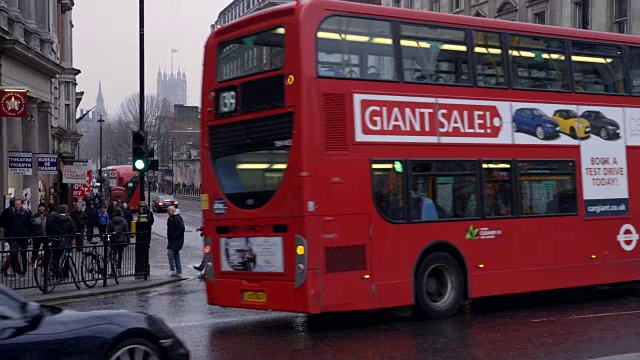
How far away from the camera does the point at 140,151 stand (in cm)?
2155

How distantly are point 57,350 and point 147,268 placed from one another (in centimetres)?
1410

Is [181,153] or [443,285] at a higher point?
[181,153]

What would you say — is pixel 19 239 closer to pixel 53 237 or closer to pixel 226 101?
pixel 53 237

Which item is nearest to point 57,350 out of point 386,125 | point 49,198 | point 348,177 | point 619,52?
point 348,177

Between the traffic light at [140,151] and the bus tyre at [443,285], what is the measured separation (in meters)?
10.8

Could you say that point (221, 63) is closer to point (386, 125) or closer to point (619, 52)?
point (386, 125)

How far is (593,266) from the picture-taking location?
1459cm

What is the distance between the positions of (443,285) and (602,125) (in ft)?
14.6

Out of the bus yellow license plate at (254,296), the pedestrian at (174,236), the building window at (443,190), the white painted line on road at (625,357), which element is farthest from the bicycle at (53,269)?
the white painted line on road at (625,357)

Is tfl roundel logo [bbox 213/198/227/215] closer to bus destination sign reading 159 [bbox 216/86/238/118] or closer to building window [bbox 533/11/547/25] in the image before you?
bus destination sign reading 159 [bbox 216/86/238/118]

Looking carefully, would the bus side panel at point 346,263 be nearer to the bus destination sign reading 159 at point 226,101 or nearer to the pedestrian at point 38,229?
the bus destination sign reading 159 at point 226,101

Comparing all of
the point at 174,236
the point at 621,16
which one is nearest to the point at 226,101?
the point at 174,236

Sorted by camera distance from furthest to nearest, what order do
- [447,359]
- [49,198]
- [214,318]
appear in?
[49,198] → [214,318] → [447,359]

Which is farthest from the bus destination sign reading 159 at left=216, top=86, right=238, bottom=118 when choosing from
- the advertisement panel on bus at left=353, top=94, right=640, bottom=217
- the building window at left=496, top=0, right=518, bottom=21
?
the building window at left=496, top=0, right=518, bottom=21
